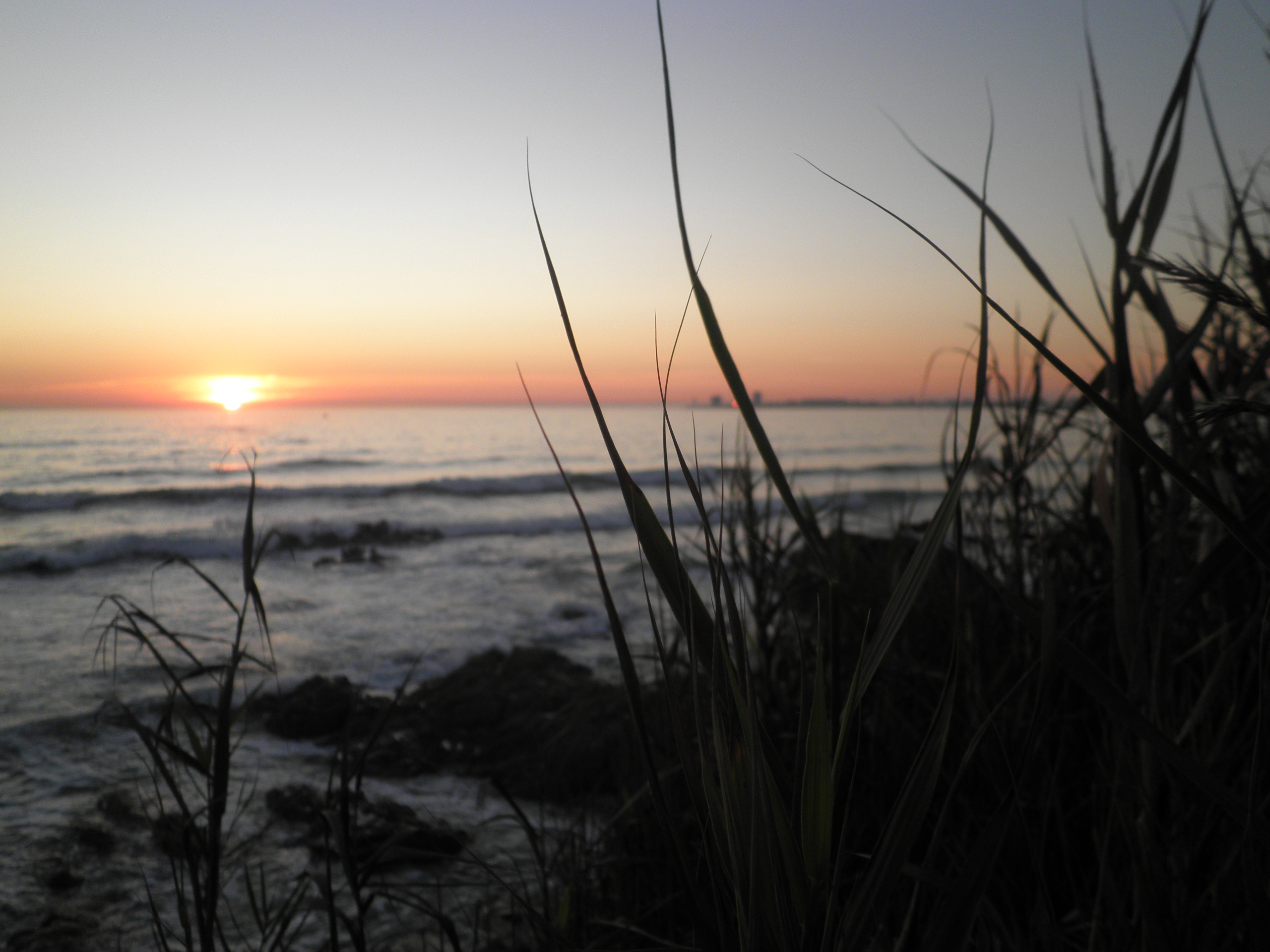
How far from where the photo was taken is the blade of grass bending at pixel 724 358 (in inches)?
13.9

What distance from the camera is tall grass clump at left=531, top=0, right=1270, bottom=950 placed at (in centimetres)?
40

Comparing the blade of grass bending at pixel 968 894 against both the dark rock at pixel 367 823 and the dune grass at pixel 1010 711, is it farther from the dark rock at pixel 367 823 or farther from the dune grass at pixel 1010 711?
the dark rock at pixel 367 823

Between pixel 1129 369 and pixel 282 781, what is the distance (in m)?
3.54

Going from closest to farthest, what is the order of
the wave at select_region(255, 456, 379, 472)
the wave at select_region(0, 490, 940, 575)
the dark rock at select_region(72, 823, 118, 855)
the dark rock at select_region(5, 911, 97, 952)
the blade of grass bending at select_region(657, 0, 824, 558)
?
the blade of grass bending at select_region(657, 0, 824, 558), the dark rock at select_region(5, 911, 97, 952), the dark rock at select_region(72, 823, 118, 855), the wave at select_region(0, 490, 940, 575), the wave at select_region(255, 456, 379, 472)

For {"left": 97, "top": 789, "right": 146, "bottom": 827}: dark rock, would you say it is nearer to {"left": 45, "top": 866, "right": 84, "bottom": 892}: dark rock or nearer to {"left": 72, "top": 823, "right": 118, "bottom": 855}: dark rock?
{"left": 72, "top": 823, "right": 118, "bottom": 855}: dark rock

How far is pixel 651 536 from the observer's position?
1.36 ft

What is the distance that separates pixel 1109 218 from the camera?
0.69m

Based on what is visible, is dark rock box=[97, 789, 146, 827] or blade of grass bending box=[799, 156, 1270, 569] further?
dark rock box=[97, 789, 146, 827]

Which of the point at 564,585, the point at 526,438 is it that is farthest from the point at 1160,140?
the point at 526,438

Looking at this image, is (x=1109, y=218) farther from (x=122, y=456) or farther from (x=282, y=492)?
(x=122, y=456)

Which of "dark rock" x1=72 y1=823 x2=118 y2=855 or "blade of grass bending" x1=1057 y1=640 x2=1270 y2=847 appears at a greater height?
"blade of grass bending" x1=1057 y1=640 x2=1270 y2=847

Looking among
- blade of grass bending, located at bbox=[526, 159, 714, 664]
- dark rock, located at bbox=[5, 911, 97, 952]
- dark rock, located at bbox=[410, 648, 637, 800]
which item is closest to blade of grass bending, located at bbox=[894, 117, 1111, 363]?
blade of grass bending, located at bbox=[526, 159, 714, 664]

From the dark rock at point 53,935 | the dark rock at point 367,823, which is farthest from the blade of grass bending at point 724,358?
the dark rock at point 53,935

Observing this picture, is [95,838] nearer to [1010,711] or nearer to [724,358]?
[1010,711]
